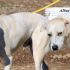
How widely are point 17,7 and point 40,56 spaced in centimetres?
742

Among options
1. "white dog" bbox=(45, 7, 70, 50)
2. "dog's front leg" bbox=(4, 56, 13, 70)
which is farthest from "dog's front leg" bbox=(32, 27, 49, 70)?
"dog's front leg" bbox=(4, 56, 13, 70)

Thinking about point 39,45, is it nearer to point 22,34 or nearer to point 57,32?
point 22,34

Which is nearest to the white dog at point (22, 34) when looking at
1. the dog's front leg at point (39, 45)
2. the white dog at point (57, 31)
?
the dog's front leg at point (39, 45)

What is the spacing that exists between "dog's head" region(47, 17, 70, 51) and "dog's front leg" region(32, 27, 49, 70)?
0.67ft

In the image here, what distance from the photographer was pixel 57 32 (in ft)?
18.6

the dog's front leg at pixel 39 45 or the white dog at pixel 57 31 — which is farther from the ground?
the white dog at pixel 57 31

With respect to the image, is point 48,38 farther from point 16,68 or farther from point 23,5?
point 23,5

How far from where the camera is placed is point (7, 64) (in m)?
5.80

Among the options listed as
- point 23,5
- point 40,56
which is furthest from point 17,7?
point 40,56

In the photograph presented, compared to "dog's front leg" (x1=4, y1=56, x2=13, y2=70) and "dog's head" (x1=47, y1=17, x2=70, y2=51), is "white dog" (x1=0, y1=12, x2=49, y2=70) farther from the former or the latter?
"dog's head" (x1=47, y1=17, x2=70, y2=51)

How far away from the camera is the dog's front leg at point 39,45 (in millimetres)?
5979

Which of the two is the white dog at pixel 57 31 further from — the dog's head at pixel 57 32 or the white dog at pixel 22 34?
the white dog at pixel 22 34

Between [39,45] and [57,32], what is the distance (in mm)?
484

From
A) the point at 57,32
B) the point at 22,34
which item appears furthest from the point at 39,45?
the point at 57,32
